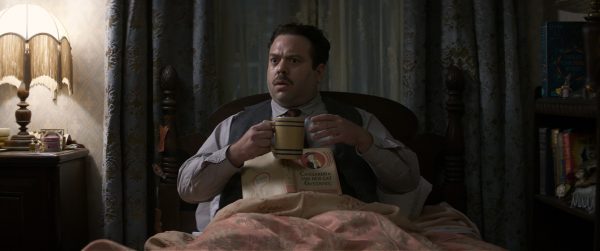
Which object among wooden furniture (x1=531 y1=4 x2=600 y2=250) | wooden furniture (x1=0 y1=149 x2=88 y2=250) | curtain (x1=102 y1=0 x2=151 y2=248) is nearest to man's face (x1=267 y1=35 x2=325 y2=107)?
curtain (x1=102 y1=0 x2=151 y2=248)

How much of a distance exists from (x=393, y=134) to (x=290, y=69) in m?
0.56

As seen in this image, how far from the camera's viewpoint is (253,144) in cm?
181

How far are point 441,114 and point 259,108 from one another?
2.62 ft

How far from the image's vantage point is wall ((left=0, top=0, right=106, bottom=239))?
267 centimetres

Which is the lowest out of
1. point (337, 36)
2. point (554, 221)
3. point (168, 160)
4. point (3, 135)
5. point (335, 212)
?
point (554, 221)

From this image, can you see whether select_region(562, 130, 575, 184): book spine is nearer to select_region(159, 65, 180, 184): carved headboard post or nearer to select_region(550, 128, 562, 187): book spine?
select_region(550, 128, 562, 187): book spine

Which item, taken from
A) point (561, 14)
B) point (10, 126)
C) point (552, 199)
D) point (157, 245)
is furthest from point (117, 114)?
point (561, 14)

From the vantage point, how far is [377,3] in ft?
8.71

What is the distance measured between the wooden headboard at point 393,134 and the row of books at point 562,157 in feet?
1.05

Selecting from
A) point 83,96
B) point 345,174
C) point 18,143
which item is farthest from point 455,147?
point 18,143

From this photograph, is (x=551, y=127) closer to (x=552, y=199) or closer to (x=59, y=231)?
(x=552, y=199)

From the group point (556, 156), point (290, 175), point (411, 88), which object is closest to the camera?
point (290, 175)

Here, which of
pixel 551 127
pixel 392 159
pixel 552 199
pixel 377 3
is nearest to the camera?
pixel 392 159

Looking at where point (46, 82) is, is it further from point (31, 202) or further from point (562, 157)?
point (562, 157)
